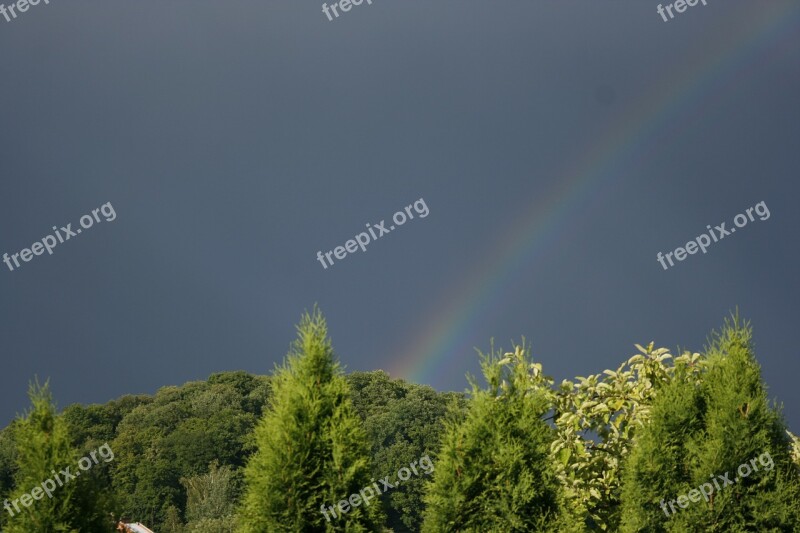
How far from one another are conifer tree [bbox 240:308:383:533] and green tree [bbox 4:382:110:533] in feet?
5.96

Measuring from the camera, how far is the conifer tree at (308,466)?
9367mm

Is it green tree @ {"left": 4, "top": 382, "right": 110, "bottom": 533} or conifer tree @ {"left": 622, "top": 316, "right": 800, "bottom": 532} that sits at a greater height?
green tree @ {"left": 4, "top": 382, "right": 110, "bottom": 533}

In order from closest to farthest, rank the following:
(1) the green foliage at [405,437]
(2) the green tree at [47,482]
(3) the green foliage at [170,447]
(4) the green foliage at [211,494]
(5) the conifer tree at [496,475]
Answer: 1. (2) the green tree at [47,482]
2. (5) the conifer tree at [496,475]
3. (4) the green foliage at [211,494]
4. (3) the green foliage at [170,447]
5. (1) the green foliage at [405,437]

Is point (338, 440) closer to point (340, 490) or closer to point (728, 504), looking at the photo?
point (340, 490)

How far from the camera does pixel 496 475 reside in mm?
9875

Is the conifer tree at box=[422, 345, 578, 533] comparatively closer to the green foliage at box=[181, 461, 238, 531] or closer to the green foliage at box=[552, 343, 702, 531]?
the green foliage at box=[552, 343, 702, 531]

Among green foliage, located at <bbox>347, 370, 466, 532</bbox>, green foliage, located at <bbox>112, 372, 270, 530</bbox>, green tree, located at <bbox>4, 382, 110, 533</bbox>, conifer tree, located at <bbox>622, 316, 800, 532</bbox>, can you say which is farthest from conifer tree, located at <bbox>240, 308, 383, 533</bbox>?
green foliage, located at <bbox>347, 370, 466, 532</bbox>

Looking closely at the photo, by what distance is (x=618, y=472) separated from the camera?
38.3ft

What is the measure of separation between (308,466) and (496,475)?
7.46ft

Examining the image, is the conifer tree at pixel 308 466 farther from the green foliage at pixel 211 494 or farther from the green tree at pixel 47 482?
the green foliage at pixel 211 494

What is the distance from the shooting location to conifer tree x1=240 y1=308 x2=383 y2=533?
937 cm

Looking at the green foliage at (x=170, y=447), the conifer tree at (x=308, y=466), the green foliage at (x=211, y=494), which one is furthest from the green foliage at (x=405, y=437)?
the conifer tree at (x=308, y=466)

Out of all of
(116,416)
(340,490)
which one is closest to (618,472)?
(340,490)

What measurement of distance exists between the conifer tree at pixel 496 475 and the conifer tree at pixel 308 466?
90cm
